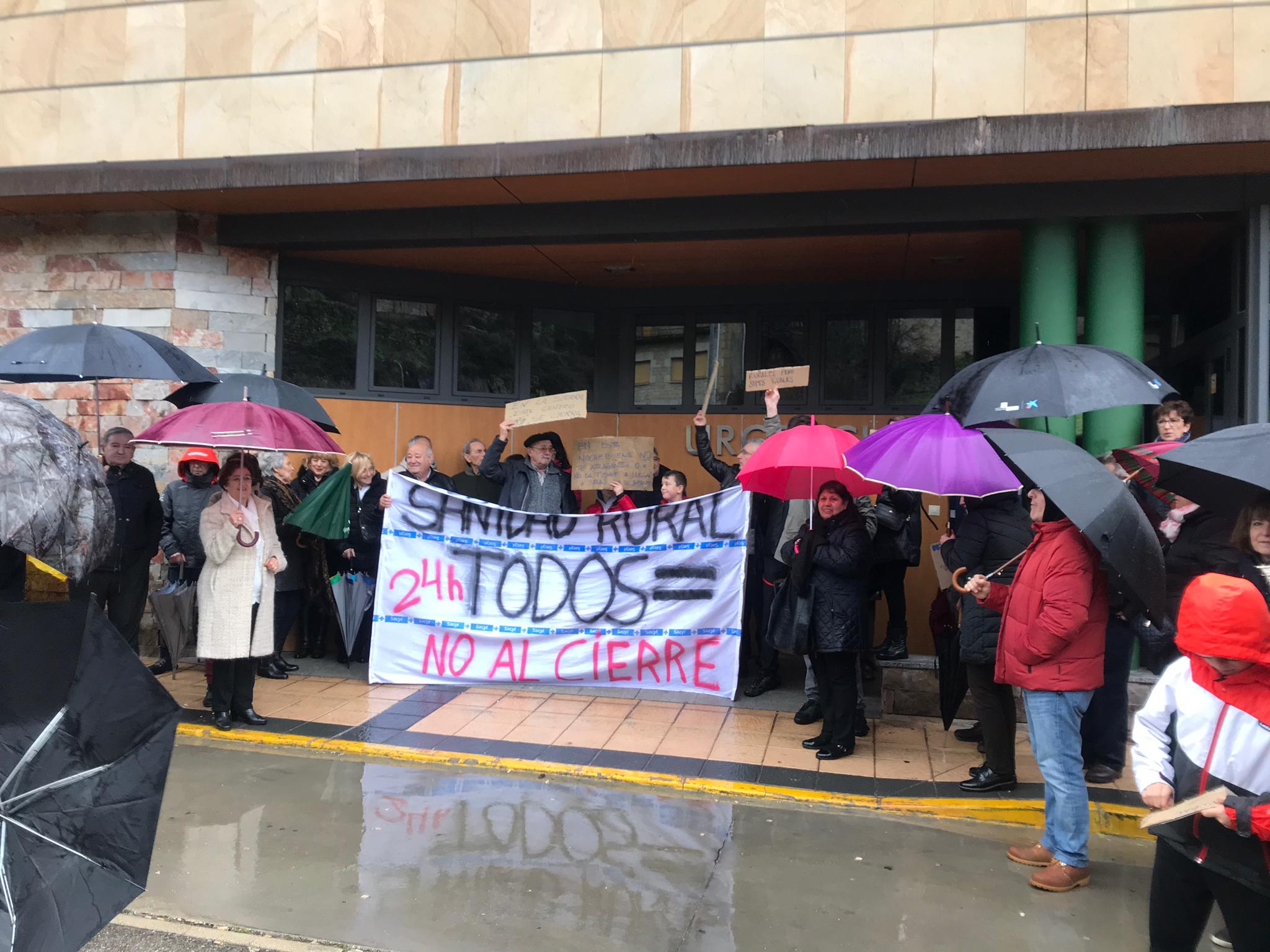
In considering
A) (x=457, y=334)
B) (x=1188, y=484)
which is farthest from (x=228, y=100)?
(x=1188, y=484)

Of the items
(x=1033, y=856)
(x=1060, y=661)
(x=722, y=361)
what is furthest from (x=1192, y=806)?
(x=722, y=361)

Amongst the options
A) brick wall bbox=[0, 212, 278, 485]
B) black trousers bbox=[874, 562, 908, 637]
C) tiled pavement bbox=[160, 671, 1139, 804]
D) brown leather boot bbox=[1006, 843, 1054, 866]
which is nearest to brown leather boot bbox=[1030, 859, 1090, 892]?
brown leather boot bbox=[1006, 843, 1054, 866]

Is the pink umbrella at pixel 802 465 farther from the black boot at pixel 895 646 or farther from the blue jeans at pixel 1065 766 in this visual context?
the blue jeans at pixel 1065 766

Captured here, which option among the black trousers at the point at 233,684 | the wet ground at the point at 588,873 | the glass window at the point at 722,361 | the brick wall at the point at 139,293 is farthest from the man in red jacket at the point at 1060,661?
the brick wall at the point at 139,293

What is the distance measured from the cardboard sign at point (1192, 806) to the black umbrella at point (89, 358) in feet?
20.2

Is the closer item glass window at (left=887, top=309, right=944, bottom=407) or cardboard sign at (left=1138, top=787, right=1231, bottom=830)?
cardboard sign at (left=1138, top=787, right=1231, bottom=830)

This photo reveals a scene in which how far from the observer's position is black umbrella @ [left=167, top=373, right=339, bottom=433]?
7039mm

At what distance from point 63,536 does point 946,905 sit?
3.92 meters

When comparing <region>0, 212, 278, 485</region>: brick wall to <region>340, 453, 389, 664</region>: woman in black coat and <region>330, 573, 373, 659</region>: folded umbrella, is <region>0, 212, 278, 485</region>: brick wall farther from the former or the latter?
<region>330, 573, 373, 659</region>: folded umbrella

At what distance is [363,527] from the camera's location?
8578 mm

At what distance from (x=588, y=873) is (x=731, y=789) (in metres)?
1.36

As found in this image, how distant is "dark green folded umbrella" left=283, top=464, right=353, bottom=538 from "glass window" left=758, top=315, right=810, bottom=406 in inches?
170

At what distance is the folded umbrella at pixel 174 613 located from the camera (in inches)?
327

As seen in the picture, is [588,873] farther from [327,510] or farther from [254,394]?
[327,510]
